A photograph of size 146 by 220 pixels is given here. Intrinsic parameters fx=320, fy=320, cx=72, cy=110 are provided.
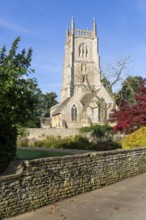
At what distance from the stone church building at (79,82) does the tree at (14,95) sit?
4784 centimetres

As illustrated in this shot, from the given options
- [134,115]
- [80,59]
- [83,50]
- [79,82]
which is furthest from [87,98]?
[134,115]

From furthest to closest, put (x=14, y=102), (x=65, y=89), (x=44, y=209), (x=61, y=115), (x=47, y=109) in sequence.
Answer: (x=47, y=109) → (x=65, y=89) → (x=61, y=115) → (x=14, y=102) → (x=44, y=209)

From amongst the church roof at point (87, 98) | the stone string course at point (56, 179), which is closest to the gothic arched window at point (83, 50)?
the church roof at point (87, 98)

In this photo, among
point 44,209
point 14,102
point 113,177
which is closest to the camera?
point 44,209

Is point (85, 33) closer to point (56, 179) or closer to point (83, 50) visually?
point (83, 50)

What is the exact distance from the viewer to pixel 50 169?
9.64 m

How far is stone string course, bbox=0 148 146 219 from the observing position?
8242 mm

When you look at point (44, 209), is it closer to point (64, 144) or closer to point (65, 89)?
point (64, 144)

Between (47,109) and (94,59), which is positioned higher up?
(94,59)

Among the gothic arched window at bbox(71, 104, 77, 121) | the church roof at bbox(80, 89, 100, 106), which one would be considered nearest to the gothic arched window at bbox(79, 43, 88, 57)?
the church roof at bbox(80, 89, 100, 106)

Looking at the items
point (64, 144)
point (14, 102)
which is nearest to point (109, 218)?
point (14, 102)

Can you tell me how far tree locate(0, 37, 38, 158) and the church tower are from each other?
6267cm

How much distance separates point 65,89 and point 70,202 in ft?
220

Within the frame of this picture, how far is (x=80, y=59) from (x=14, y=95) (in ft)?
232
